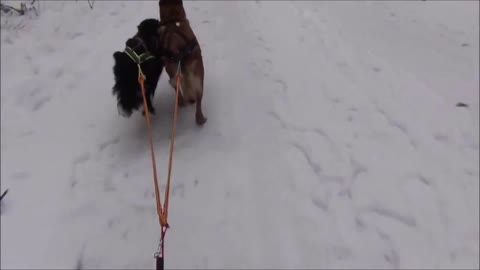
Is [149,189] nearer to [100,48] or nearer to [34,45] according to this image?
[100,48]

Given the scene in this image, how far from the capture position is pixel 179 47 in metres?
3.07

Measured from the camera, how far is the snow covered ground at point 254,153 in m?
2.71

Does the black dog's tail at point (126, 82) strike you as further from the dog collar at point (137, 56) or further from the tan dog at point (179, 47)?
the tan dog at point (179, 47)

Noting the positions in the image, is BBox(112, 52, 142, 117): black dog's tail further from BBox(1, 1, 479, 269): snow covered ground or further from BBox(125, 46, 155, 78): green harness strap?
BBox(1, 1, 479, 269): snow covered ground

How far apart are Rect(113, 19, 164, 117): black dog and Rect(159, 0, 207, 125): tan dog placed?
10cm

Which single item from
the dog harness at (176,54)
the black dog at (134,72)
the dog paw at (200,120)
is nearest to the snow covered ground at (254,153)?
the dog paw at (200,120)

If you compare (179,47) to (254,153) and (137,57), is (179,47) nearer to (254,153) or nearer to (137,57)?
(137,57)

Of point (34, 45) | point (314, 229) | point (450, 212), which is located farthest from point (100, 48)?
point (450, 212)

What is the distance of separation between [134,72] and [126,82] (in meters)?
0.10

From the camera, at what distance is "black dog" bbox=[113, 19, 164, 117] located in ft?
10.1

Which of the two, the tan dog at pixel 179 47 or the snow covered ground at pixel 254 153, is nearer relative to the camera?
the snow covered ground at pixel 254 153

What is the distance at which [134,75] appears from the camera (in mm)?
3086

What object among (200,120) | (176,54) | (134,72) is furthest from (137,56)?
(200,120)

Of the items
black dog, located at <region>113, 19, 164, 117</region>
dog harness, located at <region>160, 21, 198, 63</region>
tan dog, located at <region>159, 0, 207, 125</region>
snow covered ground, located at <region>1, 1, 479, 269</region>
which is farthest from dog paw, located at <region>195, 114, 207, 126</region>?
dog harness, located at <region>160, 21, 198, 63</region>
